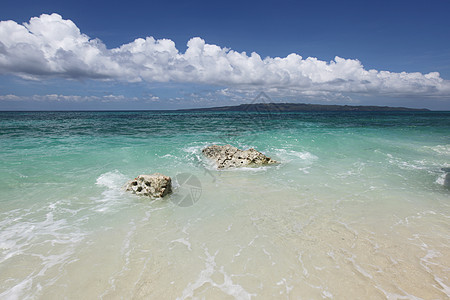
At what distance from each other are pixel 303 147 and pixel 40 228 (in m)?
16.0

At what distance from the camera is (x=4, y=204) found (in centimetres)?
706

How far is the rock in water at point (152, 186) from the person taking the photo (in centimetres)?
772

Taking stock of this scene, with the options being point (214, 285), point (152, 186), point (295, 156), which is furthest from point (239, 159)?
point (214, 285)

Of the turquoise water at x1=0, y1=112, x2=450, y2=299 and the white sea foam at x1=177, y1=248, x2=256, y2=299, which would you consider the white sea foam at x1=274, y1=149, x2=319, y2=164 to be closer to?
the turquoise water at x1=0, y1=112, x2=450, y2=299

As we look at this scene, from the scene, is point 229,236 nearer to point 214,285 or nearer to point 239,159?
point 214,285

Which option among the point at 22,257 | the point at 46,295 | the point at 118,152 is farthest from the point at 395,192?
the point at 118,152

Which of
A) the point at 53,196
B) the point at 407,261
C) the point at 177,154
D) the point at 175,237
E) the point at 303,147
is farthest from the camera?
the point at 303,147

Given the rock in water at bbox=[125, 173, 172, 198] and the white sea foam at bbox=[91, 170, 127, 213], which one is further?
the rock in water at bbox=[125, 173, 172, 198]

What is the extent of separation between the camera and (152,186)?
25.5ft

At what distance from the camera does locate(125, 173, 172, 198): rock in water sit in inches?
304

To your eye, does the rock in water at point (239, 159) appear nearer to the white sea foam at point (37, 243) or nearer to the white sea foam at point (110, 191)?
the white sea foam at point (110, 191)

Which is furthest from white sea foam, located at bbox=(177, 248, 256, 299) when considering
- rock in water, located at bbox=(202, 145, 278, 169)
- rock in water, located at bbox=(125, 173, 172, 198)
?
rock in water, located at bbox=(202, 145, 278, 169)

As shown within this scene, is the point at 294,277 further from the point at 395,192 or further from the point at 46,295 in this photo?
the point at 395,192

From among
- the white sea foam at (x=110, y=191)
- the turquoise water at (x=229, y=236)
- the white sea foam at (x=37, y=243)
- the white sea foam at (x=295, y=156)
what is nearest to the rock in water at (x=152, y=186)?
the turquoise water at (x=229, y=236)
